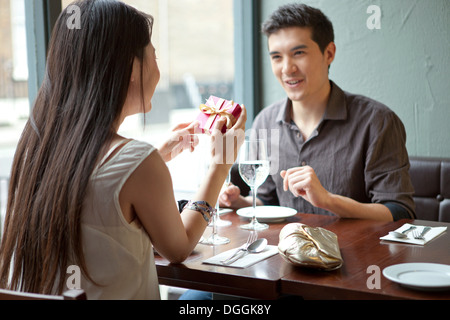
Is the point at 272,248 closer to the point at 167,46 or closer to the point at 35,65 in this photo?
the point at 35,65

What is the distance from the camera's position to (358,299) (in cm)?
103

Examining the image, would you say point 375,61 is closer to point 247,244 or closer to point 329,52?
point 329,52

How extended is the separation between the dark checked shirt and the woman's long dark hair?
0.89m

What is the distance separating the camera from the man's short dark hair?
2180 millimetres

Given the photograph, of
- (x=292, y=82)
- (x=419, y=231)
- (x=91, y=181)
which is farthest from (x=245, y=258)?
(x=292, y=82)

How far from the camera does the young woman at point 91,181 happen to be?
1.08 m

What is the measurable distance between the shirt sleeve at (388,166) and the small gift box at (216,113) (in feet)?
2.69

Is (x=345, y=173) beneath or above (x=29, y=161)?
beneath

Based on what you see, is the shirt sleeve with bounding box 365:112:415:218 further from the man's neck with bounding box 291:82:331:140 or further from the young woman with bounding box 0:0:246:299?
the young woman with bounding box 0:0:246:299

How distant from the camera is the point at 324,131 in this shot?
217cm

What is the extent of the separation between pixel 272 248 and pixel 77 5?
0.74 metres

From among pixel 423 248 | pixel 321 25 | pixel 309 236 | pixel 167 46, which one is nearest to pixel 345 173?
pixel 321 25

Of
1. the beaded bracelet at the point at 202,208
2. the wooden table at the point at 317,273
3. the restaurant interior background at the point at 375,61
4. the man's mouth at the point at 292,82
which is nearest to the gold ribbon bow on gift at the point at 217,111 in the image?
the beaded bracelet at the point at 202,208

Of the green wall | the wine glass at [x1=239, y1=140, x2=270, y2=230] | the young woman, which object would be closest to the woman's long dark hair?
the young woman
